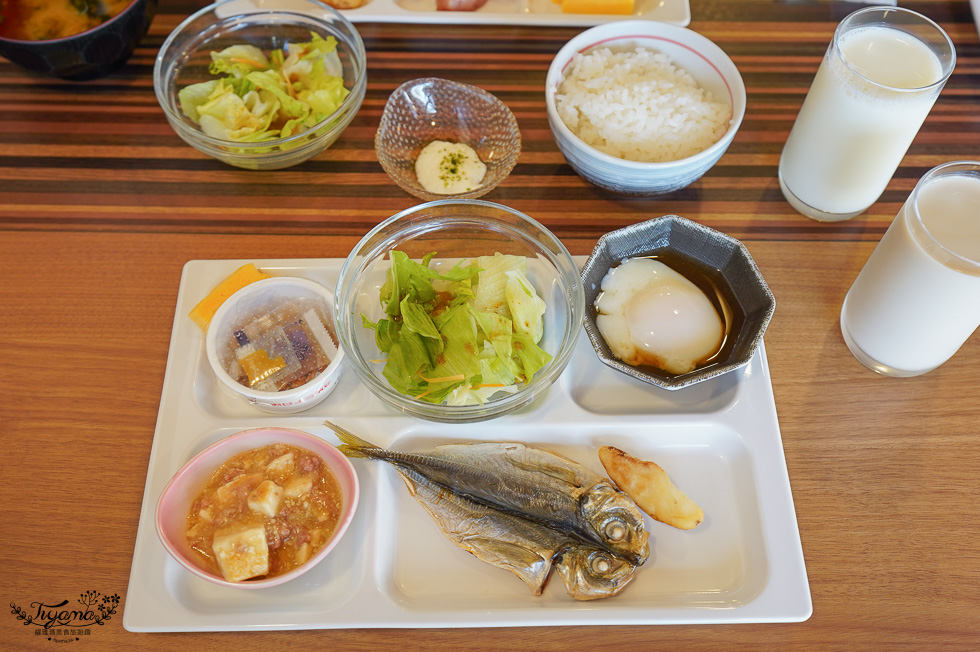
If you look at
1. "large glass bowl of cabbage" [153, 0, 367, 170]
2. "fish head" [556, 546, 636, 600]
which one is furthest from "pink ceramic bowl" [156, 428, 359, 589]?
"large glass bowl of cabbage" [153, 0, 367, 170]

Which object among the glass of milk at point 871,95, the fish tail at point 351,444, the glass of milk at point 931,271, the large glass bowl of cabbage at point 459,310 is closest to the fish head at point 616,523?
the large glass bowl of cabbage at point 459,310

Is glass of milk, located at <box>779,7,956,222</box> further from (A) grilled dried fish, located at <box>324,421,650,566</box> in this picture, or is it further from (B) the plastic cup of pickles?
(B) the plastic cup of pickles

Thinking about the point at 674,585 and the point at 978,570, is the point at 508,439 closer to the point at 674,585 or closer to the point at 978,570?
the point at 674,585

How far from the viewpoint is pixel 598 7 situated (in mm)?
2289

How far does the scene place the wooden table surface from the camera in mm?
1510

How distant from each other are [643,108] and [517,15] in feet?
2.28

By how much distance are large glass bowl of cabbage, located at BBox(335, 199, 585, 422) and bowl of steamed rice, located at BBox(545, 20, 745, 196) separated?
300 millimetres

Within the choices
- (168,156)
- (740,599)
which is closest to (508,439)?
(740,599)

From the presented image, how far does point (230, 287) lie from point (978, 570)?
1886mm

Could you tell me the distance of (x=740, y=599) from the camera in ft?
4.91

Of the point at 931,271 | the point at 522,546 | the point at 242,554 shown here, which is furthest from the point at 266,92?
the point at 931,271

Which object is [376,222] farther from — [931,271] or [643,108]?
[931,271]

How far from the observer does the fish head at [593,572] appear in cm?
143

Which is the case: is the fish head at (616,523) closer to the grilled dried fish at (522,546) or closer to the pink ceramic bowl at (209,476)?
the grilled dried fish at (522,546)
